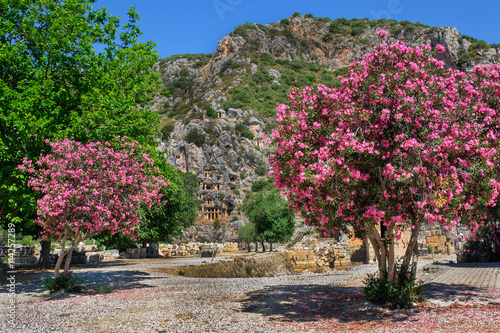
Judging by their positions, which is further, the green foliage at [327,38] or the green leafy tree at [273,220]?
the green foliage at [327,38]

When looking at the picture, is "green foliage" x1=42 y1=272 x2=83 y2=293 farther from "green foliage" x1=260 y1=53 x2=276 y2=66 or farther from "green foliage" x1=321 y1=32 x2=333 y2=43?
"green foliage" x1=321 y1=32 x2=333 y2=43

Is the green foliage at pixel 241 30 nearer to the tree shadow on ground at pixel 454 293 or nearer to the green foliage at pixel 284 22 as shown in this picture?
the green foliage at pixel 284 22

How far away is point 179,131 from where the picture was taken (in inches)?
3819

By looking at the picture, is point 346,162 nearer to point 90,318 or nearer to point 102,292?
point 90,318

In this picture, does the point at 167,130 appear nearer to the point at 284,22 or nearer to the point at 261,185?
the point at 261,185

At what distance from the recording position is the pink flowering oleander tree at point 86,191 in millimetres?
12000

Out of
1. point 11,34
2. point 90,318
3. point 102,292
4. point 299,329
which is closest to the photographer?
point 299,329

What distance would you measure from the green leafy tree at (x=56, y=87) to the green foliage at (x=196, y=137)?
7440cm

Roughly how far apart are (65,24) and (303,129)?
12066mm

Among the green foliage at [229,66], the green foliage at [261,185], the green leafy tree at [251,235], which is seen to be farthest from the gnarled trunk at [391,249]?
the green foliage at [229,66]

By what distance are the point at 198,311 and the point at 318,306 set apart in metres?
3.23

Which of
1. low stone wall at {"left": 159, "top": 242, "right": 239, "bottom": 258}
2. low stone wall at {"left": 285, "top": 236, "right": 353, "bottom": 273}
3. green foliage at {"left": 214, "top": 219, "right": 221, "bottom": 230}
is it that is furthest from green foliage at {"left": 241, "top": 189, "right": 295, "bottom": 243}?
green foliage at {"left": 214, "top": 219, "right": 221, "bottom": 230}

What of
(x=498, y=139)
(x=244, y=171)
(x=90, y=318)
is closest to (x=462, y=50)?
(x=244, y=171)

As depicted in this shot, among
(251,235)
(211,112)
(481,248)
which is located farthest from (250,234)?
(211,112)
